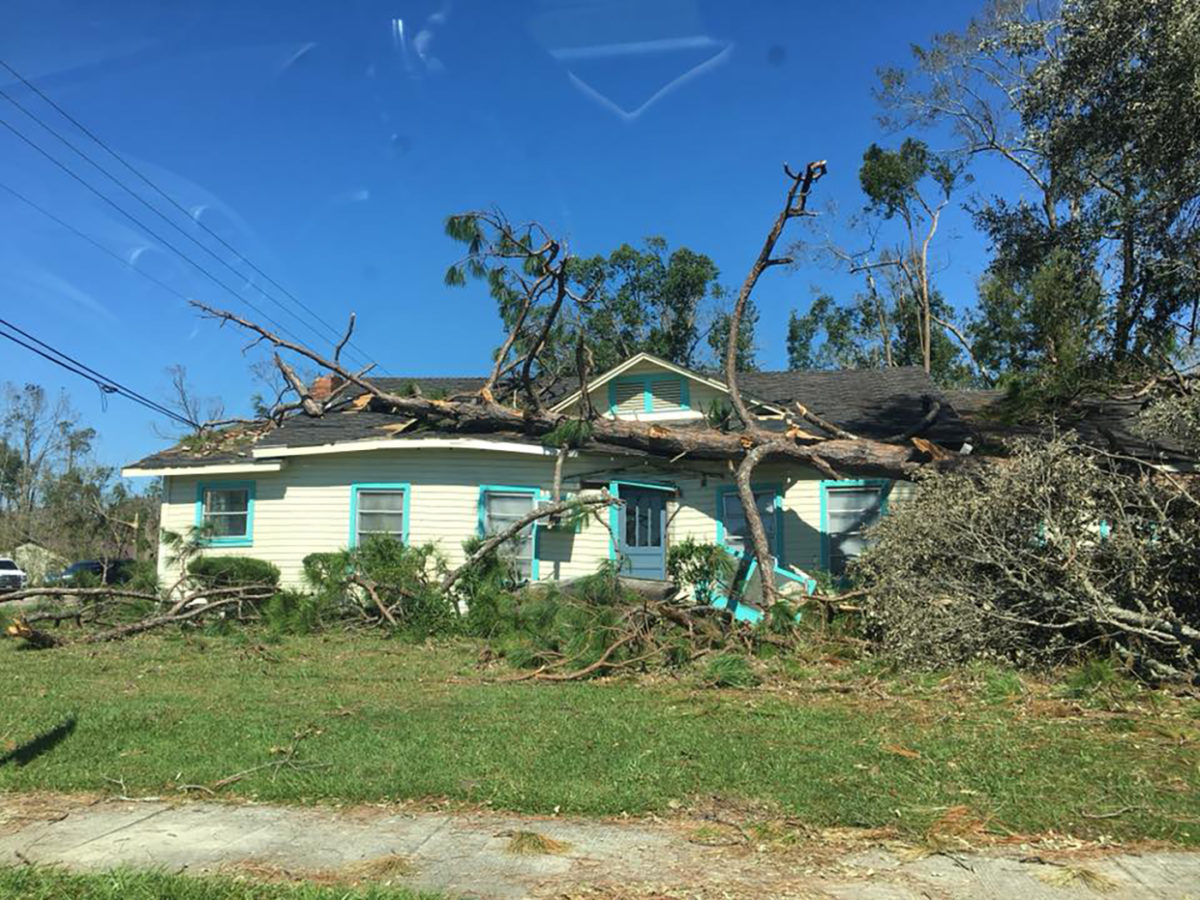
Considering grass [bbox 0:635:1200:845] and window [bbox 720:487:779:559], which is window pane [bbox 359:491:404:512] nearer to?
window [bbox 720:487:779:559]

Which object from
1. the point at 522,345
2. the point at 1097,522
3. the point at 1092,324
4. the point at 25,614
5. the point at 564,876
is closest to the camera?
the point at 564,876

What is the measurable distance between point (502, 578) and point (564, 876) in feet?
32.4

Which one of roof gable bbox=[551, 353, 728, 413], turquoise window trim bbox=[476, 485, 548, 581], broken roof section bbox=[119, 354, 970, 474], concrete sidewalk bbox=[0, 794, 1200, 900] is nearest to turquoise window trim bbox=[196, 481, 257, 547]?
broken roof section bbox=[119, 354, 970, 474]

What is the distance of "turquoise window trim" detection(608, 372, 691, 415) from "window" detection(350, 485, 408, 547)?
398 cm

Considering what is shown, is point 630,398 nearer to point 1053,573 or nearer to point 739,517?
point 739,517

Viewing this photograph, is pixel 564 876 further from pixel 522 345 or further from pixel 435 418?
pixel 522 345

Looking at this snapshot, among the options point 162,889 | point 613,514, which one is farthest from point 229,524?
point 162,889

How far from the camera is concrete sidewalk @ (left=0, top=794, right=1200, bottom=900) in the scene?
388 cm

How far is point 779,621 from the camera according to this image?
10.5 m

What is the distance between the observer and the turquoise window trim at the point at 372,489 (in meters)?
15.8

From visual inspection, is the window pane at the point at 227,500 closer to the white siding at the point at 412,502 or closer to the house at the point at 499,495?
the house at the point at 499,495

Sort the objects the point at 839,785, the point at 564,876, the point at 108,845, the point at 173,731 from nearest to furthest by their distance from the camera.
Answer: the point at 564,876
the point at 108,845
the point at 839,785
the point at 173,731

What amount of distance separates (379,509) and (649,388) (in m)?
5.13

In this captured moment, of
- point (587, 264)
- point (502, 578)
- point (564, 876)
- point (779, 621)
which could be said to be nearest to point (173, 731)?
point (564, 876)
